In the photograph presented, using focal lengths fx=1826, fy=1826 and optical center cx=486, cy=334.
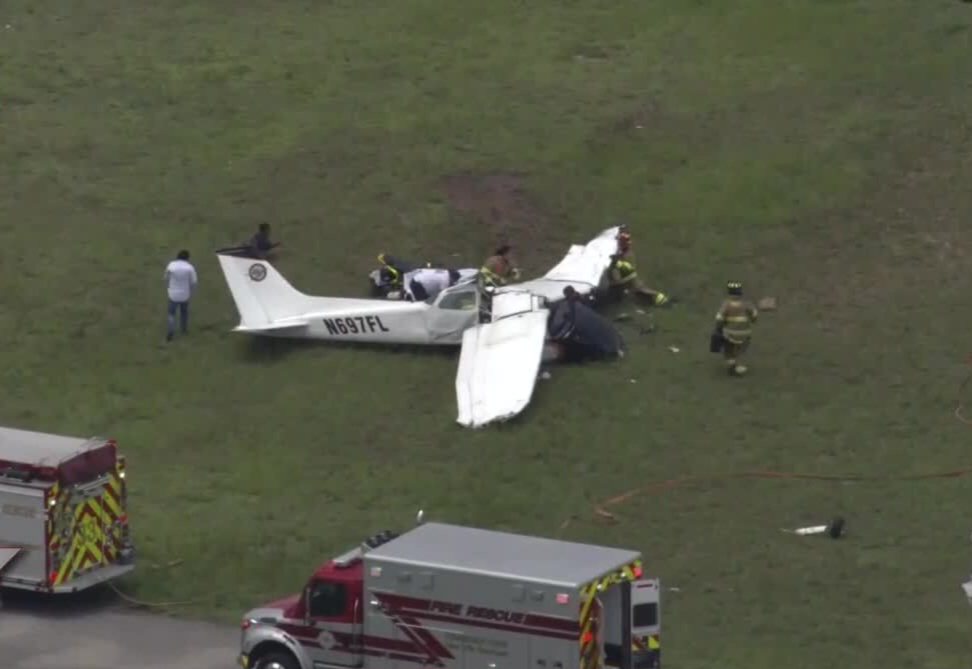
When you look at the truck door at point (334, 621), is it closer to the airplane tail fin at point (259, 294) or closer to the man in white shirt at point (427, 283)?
the airplane tail fin at point (259, 294)

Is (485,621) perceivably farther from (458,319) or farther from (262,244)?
(262,244)

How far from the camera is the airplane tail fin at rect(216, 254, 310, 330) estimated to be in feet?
95.9

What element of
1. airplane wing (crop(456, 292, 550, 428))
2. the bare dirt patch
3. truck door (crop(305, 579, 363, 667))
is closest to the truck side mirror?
truck door (crop(305, 579, 363, 667))

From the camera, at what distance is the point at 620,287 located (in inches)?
1227

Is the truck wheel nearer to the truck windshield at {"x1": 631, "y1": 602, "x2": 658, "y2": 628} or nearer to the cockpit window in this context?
the truck windshield at {"x1": 631, "y1": 602, "x2": 658, "y2": 628}

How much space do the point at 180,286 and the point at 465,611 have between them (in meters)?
14.3

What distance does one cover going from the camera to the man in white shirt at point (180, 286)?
30109mm

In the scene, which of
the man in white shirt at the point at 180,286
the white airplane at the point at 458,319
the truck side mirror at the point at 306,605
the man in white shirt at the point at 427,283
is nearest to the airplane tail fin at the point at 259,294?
the white airplane at the point at 458,319

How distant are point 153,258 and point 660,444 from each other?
11821mm

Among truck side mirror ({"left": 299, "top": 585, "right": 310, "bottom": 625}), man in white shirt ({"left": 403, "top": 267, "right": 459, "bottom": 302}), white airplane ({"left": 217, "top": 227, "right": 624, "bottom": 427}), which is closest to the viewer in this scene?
truck side mirror ({"left": 299, "top": 585, "right": 310, "bottom": 625})

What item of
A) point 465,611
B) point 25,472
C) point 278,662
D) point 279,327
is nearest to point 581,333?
point 279,327

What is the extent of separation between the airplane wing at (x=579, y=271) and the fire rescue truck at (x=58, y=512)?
30.1 ft

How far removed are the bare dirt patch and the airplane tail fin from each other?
5510mm

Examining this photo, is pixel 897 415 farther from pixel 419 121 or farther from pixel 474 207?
pixel 419 121
